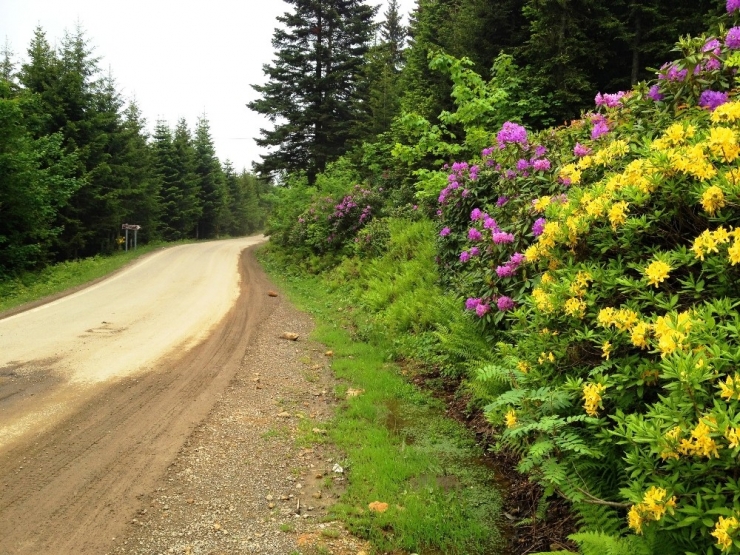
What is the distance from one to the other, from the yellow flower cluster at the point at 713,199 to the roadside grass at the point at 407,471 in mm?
2522

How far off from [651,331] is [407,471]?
2454 mm

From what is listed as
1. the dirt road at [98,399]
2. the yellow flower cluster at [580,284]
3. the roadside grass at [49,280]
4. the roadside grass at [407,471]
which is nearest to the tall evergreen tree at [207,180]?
the roadside grass at [49,280]

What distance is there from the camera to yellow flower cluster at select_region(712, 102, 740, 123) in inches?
104

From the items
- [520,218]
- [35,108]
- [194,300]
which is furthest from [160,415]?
[35,108]

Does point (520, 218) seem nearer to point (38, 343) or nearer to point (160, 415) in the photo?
point (160, 415)

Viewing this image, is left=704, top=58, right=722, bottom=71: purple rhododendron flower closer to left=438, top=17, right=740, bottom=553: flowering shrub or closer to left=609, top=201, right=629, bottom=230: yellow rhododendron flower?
left=438, top=17, right=740, bottom=553: flowering shrub

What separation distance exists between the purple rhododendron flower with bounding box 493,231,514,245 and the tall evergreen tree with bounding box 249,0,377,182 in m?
20.3

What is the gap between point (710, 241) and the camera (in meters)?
2.29

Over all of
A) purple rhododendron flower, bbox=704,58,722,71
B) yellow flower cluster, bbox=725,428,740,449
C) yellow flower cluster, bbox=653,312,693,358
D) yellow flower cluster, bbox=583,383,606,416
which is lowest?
yellow flower cluster, bbox=583,383,606,416

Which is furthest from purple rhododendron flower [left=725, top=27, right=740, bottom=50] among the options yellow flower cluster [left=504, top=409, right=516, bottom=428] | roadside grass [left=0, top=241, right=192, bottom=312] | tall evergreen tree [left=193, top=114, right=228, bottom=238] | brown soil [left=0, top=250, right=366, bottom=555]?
tall evergreen tree [left=193, top=114, right=228, bottom=238]

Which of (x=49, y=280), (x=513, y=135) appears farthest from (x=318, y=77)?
(x=513, y=135)

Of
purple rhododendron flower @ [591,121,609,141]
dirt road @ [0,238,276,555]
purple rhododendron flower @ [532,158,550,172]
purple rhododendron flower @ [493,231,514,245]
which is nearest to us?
dirt road @ [0,238,276,555]

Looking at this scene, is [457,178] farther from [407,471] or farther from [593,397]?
[593,397]

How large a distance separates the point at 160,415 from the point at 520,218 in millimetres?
4671
